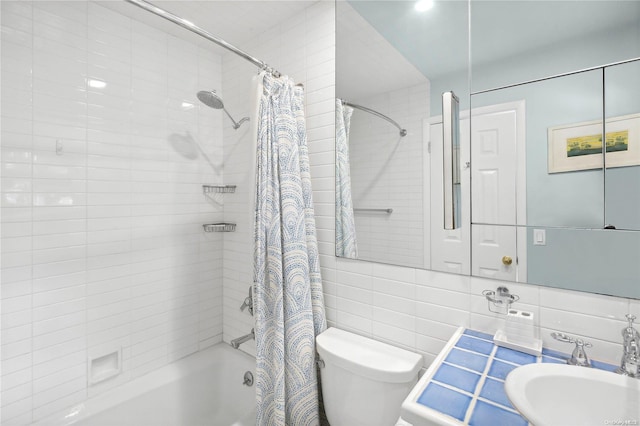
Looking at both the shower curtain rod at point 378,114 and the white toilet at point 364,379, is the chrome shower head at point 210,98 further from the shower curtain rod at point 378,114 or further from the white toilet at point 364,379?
the white toilet at point 364,379

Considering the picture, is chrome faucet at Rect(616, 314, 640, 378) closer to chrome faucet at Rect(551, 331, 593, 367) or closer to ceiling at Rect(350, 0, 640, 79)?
chrome faucet at Rect(551, 331, 593, 367)

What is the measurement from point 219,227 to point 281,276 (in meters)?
0.85

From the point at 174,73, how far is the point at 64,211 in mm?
1046

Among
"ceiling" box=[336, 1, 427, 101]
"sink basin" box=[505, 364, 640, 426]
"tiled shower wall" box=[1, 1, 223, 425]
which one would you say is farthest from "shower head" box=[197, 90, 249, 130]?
"sink basin" box=[505, 364, 640, 426]

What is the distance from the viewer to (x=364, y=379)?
115 centimetres

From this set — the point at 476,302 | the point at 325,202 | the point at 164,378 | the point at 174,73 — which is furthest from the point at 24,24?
the point at 476,302

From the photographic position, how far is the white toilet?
3.61ft

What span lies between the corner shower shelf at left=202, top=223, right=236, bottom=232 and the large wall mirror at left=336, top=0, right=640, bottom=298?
105 centimetres

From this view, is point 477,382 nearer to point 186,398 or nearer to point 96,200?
point 186,398

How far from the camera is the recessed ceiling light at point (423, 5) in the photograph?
1.20 meters

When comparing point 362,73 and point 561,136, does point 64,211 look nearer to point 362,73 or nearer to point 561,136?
point 362,73

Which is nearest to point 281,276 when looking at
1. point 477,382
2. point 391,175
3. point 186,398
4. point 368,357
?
point 368,357

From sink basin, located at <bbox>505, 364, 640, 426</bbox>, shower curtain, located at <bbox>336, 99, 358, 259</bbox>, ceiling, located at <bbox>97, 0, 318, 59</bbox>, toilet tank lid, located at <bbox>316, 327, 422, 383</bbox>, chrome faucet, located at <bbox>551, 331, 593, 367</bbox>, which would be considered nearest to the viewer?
sink basin, located at <bbox>505, 364, 640, 426</bbox>

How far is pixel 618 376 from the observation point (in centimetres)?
71
